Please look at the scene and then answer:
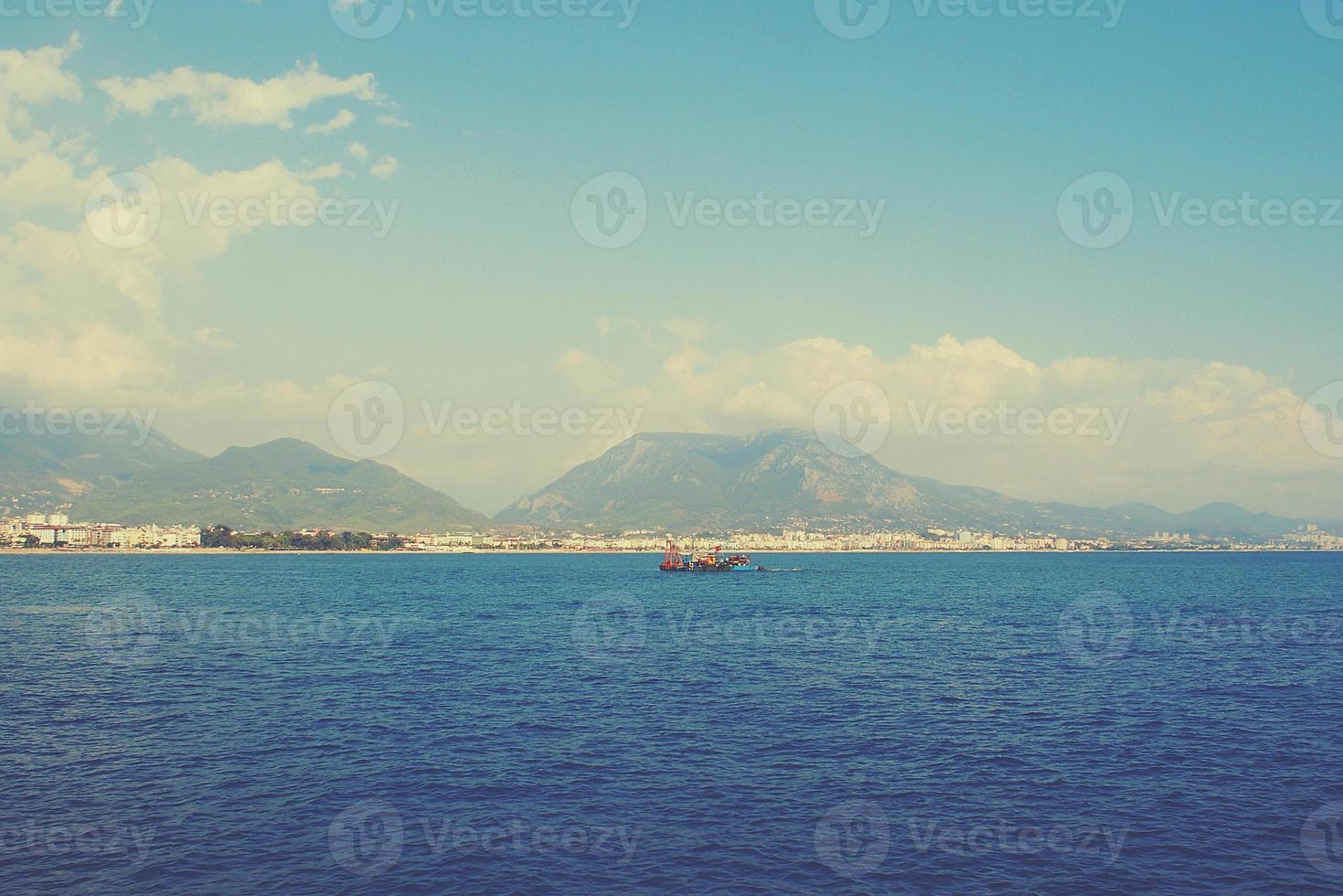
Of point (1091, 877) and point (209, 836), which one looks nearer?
point (1091, 877)

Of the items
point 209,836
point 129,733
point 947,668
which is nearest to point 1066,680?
point 947,668

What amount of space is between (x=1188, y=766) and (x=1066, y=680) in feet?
77.2

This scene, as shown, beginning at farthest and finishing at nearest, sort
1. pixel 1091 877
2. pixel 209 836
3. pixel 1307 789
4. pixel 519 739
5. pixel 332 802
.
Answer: pixel 519 739, pixel 1307 789, pixel 332 802, pixel 209 836, pixel 1091 877

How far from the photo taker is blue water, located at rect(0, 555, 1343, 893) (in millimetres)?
29406

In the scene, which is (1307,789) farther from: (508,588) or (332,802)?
(508,588)

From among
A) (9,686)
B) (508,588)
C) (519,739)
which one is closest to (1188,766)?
(519,739)

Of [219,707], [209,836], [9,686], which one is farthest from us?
[9,686]

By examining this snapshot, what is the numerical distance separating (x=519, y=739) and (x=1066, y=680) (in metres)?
43.2

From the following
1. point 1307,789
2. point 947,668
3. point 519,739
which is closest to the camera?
point 1307,789

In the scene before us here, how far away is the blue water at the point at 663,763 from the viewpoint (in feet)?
96.5

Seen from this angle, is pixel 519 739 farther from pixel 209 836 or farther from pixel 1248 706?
pixel 1248 706

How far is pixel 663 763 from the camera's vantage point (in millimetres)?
41219

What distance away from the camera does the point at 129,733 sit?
45.8 meters

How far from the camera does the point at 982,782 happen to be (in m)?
38.8
